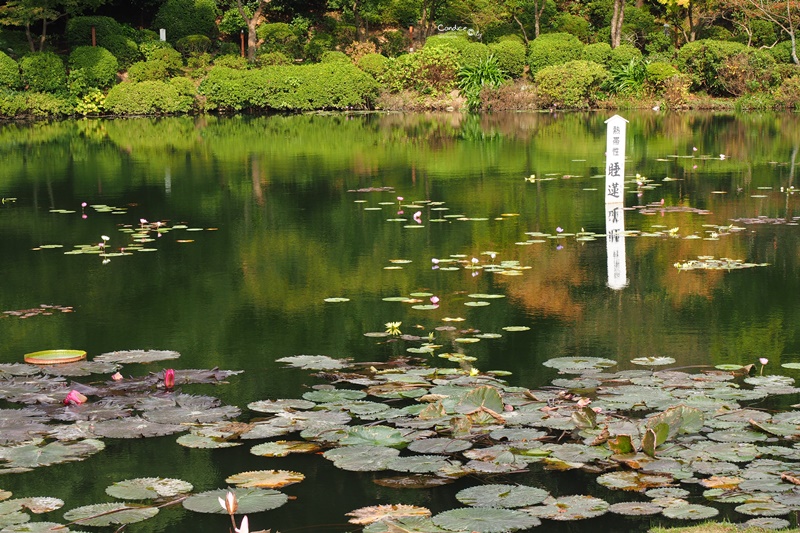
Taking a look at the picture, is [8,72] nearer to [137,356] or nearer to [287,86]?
[287,86]

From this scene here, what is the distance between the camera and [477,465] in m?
5.25

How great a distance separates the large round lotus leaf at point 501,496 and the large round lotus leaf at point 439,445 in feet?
1.52

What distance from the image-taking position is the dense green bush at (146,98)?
37594 mm

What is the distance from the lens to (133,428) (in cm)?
585

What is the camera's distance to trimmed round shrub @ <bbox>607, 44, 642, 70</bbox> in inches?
1572

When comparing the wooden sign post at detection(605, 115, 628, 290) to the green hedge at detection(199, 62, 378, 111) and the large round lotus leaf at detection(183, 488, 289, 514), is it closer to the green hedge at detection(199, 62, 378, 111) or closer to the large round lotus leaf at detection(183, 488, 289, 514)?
the large round lotus leaf at detection(183, 488, 289, 514)

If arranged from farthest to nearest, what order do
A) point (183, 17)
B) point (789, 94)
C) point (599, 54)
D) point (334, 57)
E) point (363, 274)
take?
point (183, 17)
point (599, 54)
point (334, 57)
point (789, 94)
point (363, 274)

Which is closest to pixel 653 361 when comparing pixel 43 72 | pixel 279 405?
pixel 279 405

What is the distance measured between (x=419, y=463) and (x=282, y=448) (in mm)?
727

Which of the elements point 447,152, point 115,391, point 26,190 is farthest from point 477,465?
point 447,152

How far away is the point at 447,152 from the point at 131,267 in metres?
12.6

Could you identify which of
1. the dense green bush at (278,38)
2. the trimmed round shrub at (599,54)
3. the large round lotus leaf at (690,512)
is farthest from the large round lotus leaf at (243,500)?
the dense green bush at (278,38)

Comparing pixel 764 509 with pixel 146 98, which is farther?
pixel 146 98

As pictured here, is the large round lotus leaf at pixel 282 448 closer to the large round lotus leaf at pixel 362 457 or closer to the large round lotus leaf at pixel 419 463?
the large round lotus leaf at pixel 362 457
